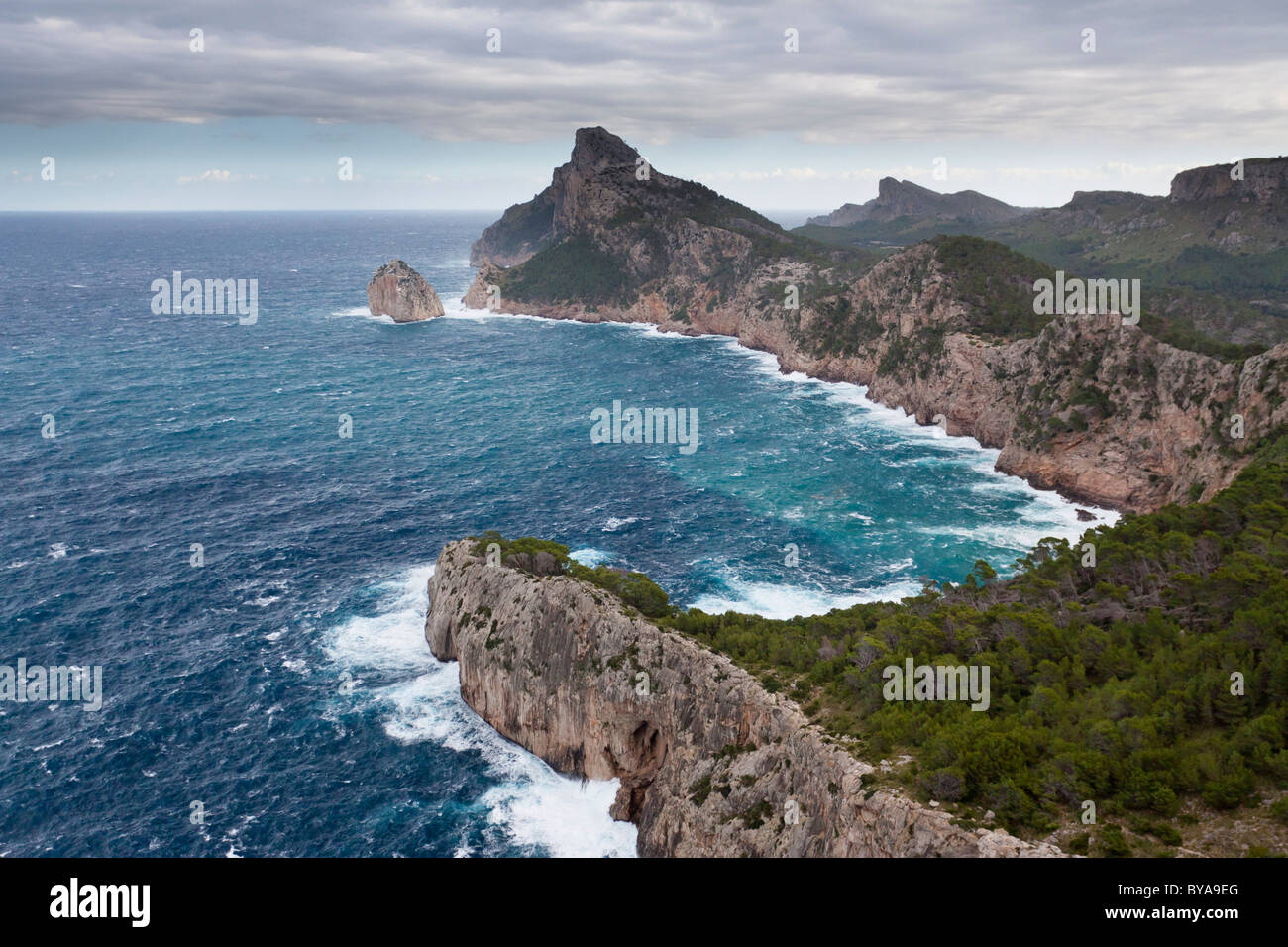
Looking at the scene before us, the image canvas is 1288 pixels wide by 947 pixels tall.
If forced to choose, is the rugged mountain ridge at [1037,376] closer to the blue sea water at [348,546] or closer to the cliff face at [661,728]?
the blue sea water at [348,546]

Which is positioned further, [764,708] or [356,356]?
[356,356]

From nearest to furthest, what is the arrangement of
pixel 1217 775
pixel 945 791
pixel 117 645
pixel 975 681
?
pixel 1217 775
pixel 945 791
pixel 975 681
pixel 117 645

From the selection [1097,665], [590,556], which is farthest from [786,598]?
[1097,665]

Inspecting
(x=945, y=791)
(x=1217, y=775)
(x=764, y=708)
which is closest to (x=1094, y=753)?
(x=1217, y=775)

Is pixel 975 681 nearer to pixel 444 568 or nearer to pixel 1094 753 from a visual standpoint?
pixel 1094 753

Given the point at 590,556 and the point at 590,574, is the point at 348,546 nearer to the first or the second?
the point at 590,556

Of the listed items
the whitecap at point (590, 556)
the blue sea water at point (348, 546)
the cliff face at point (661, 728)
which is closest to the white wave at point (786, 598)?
the blue sea water at point (348, 546)

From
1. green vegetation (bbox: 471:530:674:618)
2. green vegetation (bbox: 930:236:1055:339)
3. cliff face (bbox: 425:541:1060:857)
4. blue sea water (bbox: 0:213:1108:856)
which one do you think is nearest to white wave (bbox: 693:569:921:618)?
blue sea water (bbox: 0:213:1108:856)
